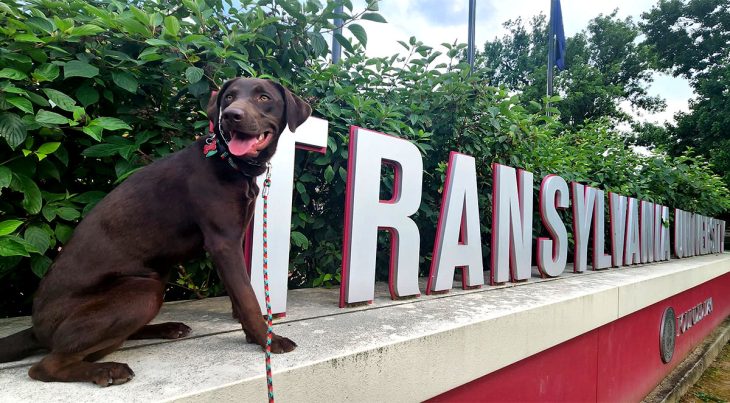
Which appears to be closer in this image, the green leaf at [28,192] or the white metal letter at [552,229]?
the green leaf at [28,192]

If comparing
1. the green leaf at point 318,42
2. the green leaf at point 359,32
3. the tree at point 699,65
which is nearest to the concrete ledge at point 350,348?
the green leaf at point 318,42

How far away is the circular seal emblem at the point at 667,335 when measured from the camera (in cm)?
466

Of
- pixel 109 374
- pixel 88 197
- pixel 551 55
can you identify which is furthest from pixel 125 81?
pixel 551 55

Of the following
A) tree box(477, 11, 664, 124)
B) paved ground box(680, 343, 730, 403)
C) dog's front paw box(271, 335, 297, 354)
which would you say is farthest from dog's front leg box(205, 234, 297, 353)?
tree box(477, 11, 664, 124)

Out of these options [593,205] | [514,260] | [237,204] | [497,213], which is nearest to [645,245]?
[593,205]

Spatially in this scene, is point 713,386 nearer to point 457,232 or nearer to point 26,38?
point 457,232

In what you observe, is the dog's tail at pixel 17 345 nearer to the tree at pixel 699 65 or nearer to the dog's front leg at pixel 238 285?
the dog's front leg at pixel 238 285

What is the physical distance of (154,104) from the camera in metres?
2.37

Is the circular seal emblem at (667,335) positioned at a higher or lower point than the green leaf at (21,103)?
lower

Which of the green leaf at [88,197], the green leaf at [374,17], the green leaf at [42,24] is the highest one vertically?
the green leaf at [374,17]

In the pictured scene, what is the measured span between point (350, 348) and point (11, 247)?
1.31 metres

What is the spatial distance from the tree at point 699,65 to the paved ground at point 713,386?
12.2 metres

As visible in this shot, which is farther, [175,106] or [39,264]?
[175,106]

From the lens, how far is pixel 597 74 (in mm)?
25328
